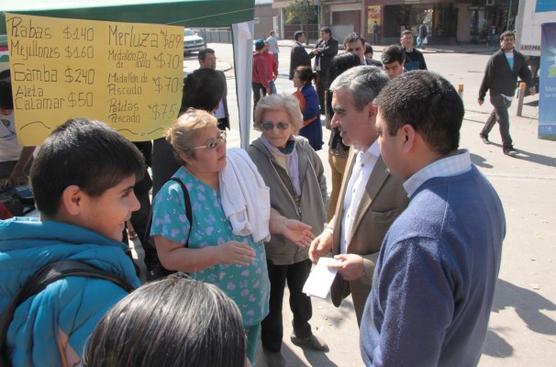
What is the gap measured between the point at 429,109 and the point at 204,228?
1.27 m

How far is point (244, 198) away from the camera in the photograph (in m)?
2.39

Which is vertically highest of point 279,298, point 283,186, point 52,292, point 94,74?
point 94,74

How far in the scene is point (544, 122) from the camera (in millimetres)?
7738

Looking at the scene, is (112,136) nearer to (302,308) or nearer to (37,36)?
(37,36)

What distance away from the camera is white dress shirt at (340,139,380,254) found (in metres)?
2.21

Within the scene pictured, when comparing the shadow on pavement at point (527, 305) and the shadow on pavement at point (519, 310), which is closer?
the shadow on pavement at point (519, 310)

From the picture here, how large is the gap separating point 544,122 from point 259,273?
7.15m

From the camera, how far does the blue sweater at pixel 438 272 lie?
1.30 metres

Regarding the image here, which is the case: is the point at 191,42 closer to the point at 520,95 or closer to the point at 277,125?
the point at 520,95

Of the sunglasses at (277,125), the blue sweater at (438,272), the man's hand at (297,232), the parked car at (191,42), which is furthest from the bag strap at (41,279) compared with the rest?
the parked car at (191,42)

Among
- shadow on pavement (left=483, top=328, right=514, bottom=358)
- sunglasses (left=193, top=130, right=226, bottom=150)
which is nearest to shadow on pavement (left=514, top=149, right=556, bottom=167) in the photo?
shadow on pavement (left=483, top=328, right=514, bottom=358)

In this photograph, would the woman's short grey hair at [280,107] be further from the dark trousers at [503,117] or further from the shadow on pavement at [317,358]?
the dark trousers at [503,117]

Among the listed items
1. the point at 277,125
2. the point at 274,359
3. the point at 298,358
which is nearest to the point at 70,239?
the point at 277,125

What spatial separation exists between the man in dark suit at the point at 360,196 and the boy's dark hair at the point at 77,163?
1.11 metres
